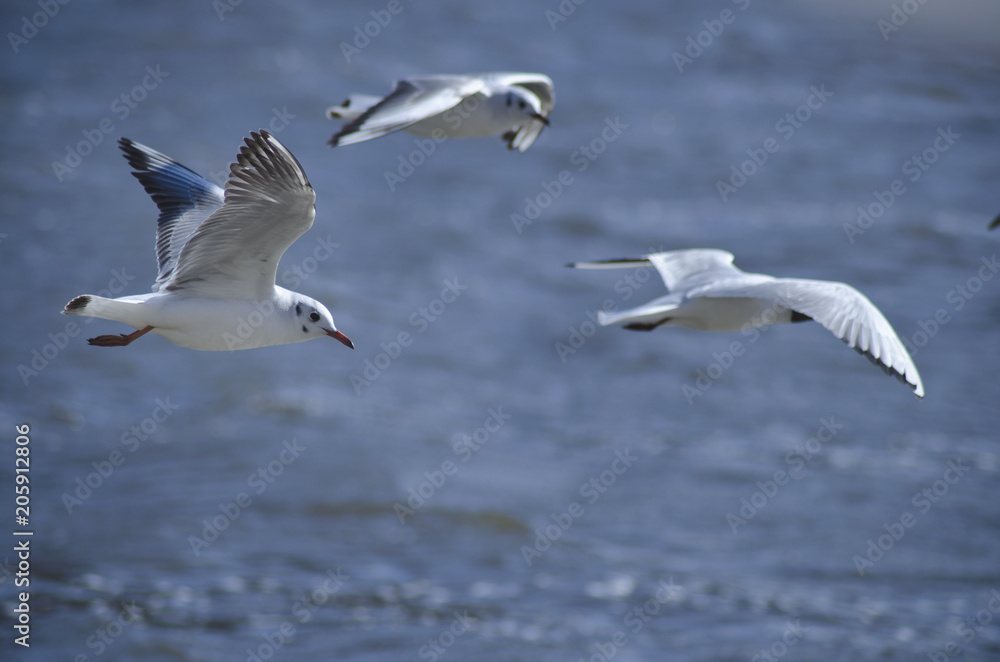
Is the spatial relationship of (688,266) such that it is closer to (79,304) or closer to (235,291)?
(235,291)

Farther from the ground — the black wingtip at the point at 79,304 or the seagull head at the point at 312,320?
the black wingtip at the point at 79,304

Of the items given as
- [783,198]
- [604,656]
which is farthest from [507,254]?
[604,656]

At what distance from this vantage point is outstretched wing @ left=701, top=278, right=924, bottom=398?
20.2 feet

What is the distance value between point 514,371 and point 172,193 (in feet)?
41.8

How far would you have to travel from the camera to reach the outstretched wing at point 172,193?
677 centimetres

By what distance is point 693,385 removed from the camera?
19.4 m

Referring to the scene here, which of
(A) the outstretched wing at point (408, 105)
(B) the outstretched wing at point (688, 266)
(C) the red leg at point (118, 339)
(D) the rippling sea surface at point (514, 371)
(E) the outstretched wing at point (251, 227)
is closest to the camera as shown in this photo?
(E) the outstretched wing at point (251, 227)

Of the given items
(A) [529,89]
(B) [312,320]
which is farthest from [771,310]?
(A) [529,89]

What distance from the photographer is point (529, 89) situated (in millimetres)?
9391

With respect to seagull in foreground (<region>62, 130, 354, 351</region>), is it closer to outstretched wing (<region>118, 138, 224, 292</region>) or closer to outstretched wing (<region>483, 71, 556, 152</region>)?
outstretched wing (<region>118, 138, 224, 292</region>)

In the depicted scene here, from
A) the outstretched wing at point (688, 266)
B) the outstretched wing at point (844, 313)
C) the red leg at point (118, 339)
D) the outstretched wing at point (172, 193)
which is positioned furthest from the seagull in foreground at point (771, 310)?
the red leg at point (118, 339)

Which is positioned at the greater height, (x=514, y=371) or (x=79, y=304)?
(x=79, y=304)

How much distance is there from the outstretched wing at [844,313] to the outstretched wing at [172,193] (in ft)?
9.37

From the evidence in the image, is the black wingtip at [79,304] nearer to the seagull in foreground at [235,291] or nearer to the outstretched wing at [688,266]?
the seagull in foreground at [235,291]
